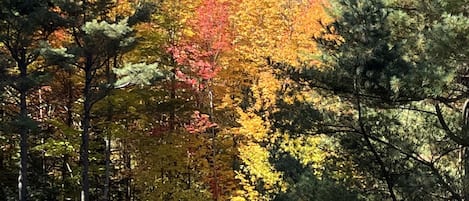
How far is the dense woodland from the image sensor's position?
7566 millimetres

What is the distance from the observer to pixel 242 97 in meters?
15.3

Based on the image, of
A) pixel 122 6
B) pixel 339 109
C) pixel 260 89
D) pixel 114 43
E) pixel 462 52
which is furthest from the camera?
pixel 122 6

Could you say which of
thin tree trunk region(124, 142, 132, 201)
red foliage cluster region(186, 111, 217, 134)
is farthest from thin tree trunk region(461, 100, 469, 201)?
thin tree trunk region(124, 142, 132, 201)

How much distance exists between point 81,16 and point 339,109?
7.09m

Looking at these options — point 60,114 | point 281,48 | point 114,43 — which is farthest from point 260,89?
point 60,114

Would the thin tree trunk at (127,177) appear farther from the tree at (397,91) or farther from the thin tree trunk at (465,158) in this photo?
the thin tree trunk at (465,158)

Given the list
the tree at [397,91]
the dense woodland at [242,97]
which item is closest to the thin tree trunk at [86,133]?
the dense woodland at [242,97]

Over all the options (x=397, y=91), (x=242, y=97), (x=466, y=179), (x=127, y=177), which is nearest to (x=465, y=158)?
Result: (x=466, y=179)

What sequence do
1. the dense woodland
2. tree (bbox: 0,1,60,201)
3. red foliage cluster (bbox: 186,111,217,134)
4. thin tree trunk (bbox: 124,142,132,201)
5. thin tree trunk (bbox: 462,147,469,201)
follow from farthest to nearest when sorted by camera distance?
thin tree trunk (bbox: 124,142,132,201) < red foliage cluster (bbox: 186,111,217,134) < tree (bbox: 0,1,60,201) < the dense woodland < thin tree trunk (bbox: 462,147,469,201)

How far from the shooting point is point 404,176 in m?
8.61

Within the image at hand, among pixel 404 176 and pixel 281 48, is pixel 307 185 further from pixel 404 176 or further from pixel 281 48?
pixel 281 48

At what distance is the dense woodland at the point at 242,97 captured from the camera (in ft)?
24.8

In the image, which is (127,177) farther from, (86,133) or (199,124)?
(86,133)

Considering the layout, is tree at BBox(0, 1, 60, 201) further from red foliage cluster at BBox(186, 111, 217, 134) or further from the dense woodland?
red foliage cluster at BBox(186, 111, 217, 134)
